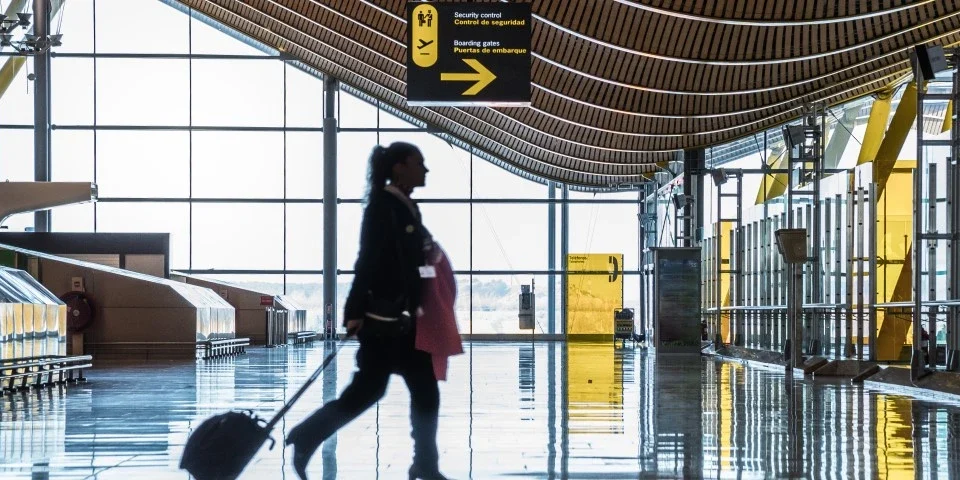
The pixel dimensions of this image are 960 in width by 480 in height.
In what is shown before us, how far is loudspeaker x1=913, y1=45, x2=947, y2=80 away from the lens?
44.9 feet

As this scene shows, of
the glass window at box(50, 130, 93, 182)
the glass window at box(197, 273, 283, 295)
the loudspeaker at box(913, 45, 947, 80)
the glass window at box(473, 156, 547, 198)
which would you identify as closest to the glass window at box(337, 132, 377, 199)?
the glass window at box(197, 273, 283, 295)

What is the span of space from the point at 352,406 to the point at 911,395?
9955mm

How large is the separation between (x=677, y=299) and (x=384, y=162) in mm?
24455

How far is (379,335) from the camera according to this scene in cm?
509

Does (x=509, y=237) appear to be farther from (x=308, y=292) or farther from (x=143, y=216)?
(x=143, y=216)

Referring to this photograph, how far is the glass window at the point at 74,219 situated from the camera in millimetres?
43312

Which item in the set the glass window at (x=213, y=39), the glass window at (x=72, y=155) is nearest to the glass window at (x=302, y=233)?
the glass window at (x=213, y=39)

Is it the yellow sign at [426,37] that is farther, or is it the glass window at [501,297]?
the glass window at [501,297]

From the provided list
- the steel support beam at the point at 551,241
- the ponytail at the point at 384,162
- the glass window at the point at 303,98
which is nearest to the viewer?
the ponytail at the point at 384,162

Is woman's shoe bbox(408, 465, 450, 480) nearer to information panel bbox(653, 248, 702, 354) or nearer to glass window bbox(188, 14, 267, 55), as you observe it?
information panel bbox(653, 248, 702, 354)

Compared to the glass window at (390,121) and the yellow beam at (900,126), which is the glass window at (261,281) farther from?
the yellow beam at (900,126)

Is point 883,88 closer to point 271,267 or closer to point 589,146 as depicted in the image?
point 589,146

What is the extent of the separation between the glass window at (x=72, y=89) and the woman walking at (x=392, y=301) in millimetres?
40032

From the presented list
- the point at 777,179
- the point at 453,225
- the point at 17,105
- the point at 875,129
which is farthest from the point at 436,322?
the point at 17,105
